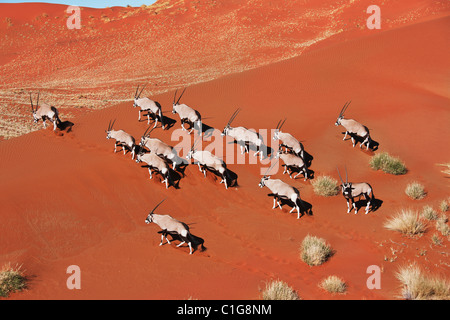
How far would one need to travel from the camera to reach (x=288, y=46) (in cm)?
4541

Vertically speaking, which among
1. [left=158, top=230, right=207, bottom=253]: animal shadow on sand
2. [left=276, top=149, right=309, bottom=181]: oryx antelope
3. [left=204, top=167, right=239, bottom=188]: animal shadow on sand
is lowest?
[left=158, top=230, right=207, bottom=253]: animal shadow on sand

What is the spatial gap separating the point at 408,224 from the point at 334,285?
3.68 m

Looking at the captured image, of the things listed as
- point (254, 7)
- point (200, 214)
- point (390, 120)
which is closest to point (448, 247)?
point (200, 214)

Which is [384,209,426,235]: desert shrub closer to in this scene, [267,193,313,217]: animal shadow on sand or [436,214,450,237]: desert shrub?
[436,214,450,237]: desert shrub

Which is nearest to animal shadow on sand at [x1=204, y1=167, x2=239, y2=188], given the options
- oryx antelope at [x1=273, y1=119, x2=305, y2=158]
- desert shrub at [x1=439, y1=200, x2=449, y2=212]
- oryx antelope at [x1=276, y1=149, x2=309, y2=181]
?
oryx antelope at [x1=276, y1=149, x2=309, y2=181]

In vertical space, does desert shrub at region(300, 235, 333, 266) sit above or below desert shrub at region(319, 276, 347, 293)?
above

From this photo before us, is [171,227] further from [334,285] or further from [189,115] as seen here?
[189,115]

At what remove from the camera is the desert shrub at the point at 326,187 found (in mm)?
13164

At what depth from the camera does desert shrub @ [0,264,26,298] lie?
330 inches

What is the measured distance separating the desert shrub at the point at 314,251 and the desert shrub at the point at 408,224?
2.25 metres

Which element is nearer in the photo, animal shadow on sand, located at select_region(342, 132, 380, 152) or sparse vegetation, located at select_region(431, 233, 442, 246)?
sparse vegetation, located at select_region(431, 233, 442, 246)

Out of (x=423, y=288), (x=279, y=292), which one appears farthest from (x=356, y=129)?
(x=279, y=292)

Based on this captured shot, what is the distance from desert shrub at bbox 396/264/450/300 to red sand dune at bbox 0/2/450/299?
358 millimetres

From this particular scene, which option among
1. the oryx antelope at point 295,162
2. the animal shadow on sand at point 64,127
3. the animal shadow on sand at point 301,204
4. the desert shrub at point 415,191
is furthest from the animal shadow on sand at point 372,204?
the animal shadow on sand at point 64,127
